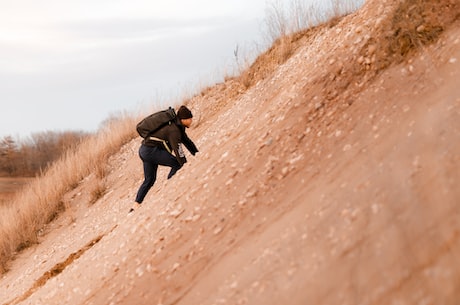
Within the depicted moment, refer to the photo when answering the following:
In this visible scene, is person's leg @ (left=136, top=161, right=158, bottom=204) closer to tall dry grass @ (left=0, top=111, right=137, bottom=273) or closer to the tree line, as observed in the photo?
tall dry grass @ (left=0, top=111, right=137, bottom=273)

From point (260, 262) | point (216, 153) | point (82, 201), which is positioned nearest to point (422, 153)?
point (260, 262)

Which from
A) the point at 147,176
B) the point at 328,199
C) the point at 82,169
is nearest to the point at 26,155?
the point at 82,169

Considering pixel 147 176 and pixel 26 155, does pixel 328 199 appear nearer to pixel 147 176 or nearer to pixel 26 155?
pixel 147 176

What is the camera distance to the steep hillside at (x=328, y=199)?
2.71 meters

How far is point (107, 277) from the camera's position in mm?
4289

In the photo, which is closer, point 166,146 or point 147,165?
point 166,146

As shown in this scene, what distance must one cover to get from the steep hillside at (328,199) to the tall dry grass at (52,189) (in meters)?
2.67

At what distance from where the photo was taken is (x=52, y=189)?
31.7ft

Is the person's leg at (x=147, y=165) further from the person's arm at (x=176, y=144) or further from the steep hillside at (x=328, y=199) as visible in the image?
the steep hillside at (x=328, y=199)

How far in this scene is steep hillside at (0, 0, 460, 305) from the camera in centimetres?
271

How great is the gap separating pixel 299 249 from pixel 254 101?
12.2ft

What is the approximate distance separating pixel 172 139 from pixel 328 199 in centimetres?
261

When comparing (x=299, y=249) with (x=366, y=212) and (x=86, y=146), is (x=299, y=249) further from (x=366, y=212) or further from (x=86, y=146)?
(x=86, y=146)

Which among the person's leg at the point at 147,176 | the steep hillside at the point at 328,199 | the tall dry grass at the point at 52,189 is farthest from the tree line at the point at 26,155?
the steep hillside at the point at 328,199
